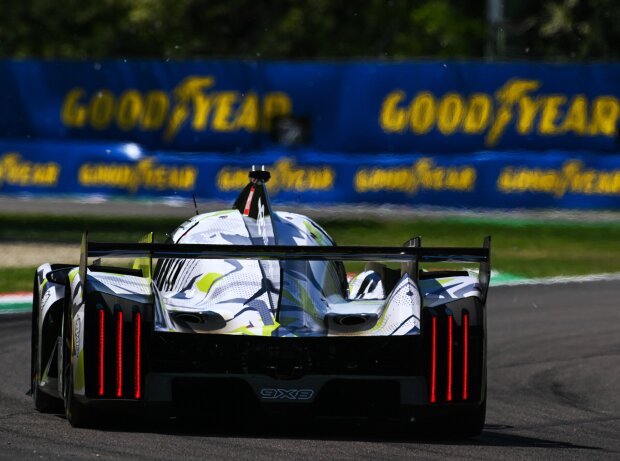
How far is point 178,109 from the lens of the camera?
896 inches

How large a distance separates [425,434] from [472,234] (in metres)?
13.0

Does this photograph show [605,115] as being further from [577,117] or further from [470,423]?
[470,423]

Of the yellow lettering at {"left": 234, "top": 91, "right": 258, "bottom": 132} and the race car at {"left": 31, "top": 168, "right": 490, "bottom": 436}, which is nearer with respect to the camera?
the race car at {"left": 31, "top": 168, "right": 490, "bottom": 436}

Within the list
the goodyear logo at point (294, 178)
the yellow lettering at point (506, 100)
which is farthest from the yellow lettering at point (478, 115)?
the goodyear logo at point (294, 178)

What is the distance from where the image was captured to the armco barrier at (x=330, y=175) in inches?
830

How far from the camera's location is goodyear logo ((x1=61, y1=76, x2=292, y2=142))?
22.6 m

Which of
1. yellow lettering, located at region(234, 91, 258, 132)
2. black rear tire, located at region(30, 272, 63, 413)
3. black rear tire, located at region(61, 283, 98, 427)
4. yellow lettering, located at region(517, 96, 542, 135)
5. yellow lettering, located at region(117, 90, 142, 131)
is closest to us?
black rear tire, located at region(61, 283, 98, 427)

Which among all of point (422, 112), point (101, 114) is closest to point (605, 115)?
point (422, 112)

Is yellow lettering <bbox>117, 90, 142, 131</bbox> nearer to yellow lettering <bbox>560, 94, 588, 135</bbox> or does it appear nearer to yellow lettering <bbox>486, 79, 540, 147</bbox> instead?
yellow lettering <bbox>486, 79, 540, 147</bbox>

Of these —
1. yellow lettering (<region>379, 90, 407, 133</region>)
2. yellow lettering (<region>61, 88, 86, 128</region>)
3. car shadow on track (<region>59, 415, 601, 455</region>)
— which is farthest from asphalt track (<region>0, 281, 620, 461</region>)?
yellow lettering (<region>61, 88, 86, 128</region>)

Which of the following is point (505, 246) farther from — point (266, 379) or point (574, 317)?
point (266, 379)

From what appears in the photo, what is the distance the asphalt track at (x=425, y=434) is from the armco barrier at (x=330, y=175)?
1002 cm

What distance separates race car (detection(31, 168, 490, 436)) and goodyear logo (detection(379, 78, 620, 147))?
14.8 m

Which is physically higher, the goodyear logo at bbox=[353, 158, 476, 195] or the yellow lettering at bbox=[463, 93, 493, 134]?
the yellow lettering at bbox=[463, 93, 493, 134]
